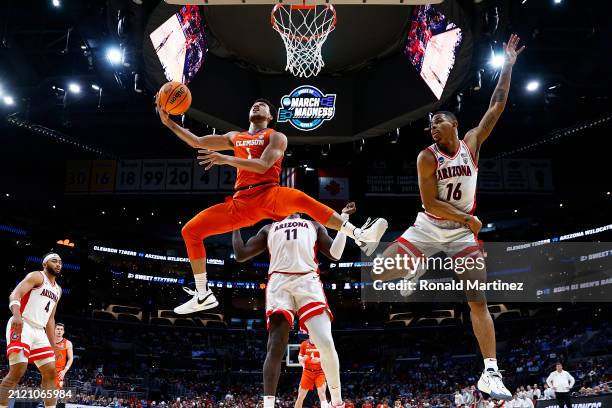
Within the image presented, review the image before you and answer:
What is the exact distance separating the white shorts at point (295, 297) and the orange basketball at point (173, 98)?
202 cm

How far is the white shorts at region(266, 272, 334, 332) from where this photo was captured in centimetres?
545

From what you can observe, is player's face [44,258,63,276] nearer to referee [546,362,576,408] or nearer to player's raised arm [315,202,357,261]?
player's raised arm [315,202,357,261]

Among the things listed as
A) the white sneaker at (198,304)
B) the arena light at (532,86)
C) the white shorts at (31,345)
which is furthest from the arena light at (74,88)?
the white sneaker at (198,304)

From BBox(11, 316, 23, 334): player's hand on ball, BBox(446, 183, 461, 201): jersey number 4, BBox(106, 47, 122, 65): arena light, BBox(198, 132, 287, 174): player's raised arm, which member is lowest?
BBox(11, 316, 23, 334): player's hand on ball

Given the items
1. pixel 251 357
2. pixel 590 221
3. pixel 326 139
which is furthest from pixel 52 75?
pixel 590 221

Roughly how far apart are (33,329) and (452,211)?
231 inches

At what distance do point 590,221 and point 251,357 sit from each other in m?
19.8

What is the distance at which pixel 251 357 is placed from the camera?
34.0 meters

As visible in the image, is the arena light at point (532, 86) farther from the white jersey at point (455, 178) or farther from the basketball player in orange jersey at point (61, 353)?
the basketball player in orange jersey at point (61, 353)

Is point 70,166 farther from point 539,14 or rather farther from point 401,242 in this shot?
point 401,242

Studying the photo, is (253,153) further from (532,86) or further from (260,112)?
(532,86)

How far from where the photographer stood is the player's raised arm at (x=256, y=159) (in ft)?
16.7

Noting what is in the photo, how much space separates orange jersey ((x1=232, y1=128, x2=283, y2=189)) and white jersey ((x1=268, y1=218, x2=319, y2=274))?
529 millimetres

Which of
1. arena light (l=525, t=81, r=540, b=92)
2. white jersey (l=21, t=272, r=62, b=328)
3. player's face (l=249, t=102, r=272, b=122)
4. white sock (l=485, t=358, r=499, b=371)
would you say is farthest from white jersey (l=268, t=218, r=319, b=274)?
arena light (l=525, t=81, r=540, b=92)
